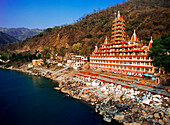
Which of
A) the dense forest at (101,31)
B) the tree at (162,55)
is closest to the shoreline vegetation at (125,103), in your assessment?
the tree at (162,55)

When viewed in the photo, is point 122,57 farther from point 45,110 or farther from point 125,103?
point 45,110

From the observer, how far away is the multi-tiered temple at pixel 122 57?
3288 cm

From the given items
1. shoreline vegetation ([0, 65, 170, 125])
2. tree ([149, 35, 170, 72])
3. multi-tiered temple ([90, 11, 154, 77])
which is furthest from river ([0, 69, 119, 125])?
tree ([149, 35, 170, 72])

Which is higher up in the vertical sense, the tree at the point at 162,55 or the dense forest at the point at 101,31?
the dense forest at the point at 101,31

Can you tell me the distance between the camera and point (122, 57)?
3766 centimetres

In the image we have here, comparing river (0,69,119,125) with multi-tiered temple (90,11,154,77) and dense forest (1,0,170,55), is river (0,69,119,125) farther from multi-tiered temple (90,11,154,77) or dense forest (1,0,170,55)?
dense forest (1,0,170,55)

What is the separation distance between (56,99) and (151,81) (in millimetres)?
21922

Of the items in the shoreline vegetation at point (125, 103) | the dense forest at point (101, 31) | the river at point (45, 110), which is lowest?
the river at point (45, 110)

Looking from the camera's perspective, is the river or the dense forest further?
the dense forest

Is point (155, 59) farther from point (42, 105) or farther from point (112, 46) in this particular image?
point (42, 105)

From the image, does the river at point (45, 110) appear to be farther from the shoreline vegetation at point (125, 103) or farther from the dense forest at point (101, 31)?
the dense forest at point (101, 31)

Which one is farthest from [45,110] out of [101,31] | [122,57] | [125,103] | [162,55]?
[101,31]

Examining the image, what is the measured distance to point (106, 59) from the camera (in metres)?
42.5

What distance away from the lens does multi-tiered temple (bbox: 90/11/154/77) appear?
32.9 m
